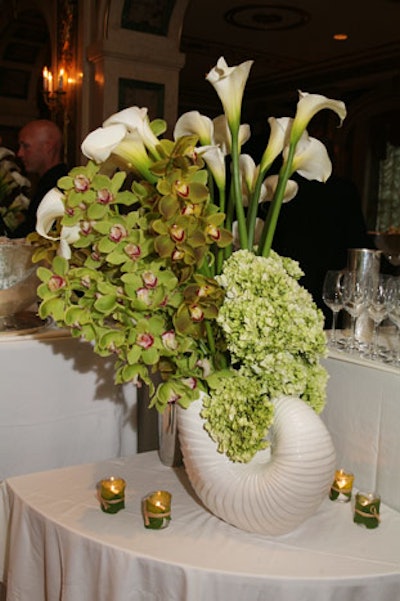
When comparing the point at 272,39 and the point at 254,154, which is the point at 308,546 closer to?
the point at 254,154

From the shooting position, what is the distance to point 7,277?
68.5 inches

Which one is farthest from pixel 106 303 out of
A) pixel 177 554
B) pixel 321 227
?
pixel 321 227

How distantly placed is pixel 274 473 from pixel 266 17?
787 centimetres

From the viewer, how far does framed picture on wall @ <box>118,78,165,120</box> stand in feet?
17.6

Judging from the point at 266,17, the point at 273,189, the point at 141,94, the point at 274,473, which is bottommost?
the point at 274,473

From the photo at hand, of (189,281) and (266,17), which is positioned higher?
(266,17)

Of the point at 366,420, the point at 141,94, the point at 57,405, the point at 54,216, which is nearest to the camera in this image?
the point at 54,216

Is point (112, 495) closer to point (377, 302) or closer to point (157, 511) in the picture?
point (157, 511)

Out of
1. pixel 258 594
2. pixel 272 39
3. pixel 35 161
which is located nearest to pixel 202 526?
pixel 258 594

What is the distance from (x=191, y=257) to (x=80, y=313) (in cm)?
22

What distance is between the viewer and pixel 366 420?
4.74 feet

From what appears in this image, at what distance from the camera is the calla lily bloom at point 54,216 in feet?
3.84

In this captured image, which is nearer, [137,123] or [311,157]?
[137,123]

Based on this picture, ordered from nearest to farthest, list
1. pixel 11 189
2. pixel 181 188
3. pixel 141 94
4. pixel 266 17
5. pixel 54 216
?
1. pixel 181 188
2. pixel 54 216
3. pixel 11 189
4. pixel 141 94
5. pixel 266 17
